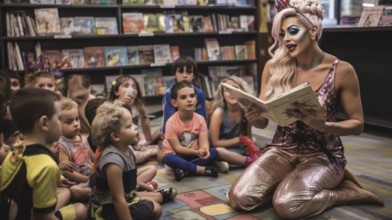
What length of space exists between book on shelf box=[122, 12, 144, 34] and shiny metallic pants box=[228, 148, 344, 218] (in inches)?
126

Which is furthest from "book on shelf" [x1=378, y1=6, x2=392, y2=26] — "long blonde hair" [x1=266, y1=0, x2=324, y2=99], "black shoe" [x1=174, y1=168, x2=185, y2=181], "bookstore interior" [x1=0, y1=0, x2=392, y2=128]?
"black shoe" [x1=174, y1=168, x2=185, y2=181]

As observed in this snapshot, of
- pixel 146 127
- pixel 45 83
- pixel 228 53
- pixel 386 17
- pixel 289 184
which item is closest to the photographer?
pixel 289 184

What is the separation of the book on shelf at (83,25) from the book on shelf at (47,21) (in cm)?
22

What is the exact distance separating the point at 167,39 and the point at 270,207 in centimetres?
372

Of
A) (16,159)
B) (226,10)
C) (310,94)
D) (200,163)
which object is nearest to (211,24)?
(226,10)

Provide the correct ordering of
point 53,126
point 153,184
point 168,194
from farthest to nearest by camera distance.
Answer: point 153,184, point 168,194, point 53,126

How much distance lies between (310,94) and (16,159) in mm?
1124

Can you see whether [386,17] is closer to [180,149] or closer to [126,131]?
[180,149]

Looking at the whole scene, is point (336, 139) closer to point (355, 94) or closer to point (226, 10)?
point (355, 94)

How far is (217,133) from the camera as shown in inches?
120

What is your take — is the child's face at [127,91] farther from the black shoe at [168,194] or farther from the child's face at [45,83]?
the black shoe at [168,194]

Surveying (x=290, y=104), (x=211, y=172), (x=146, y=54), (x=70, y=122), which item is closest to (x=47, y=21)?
(x=146, y=54)

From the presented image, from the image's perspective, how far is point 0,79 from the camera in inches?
110

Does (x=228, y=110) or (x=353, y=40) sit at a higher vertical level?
(x=353, y=40)
